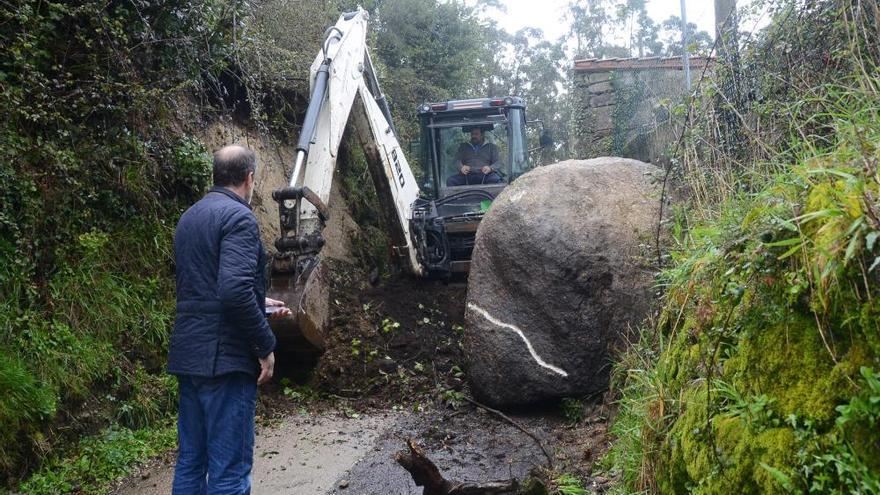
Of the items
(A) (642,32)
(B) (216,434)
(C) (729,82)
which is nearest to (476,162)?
(C) (729,82)

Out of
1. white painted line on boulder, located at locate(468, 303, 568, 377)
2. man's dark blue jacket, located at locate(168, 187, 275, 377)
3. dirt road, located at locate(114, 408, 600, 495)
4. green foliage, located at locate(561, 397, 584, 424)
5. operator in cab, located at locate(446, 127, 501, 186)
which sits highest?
operator in cab, located at locate(446, 127, 501, 186)

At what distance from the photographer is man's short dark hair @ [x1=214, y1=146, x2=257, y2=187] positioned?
3.80 meters

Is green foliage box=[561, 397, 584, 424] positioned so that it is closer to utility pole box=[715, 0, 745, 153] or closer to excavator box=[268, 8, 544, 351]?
excavator box=[268, 8, 544, 351]

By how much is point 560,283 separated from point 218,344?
3.25 meters

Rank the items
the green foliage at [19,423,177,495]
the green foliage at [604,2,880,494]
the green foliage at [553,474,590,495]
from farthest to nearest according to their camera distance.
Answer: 1. the green foliage at [19,423,177,495]
2. the green foliage at [553,474,590,495]
3. the green foliage at [604,2,880,494]

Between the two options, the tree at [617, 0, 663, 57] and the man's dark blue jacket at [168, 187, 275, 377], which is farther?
the tree at [617, 0, 663, 57]

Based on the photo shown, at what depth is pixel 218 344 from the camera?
3.55 metres

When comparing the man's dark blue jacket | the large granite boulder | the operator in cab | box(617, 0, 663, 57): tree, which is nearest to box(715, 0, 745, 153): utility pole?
the large granite boulder

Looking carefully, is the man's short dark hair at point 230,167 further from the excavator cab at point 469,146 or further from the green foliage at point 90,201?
the excavator cab at point 469,146

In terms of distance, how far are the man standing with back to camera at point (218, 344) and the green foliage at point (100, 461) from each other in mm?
1789

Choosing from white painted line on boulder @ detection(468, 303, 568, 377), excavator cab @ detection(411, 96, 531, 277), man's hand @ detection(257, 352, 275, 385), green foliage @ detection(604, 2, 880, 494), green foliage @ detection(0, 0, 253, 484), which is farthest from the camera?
excavator cab @ detection(411, 96, 531, 277)

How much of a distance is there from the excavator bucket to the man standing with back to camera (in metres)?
2.41

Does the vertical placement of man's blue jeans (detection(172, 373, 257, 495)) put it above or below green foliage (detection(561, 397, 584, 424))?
above

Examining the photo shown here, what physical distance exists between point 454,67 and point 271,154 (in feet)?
32.1
